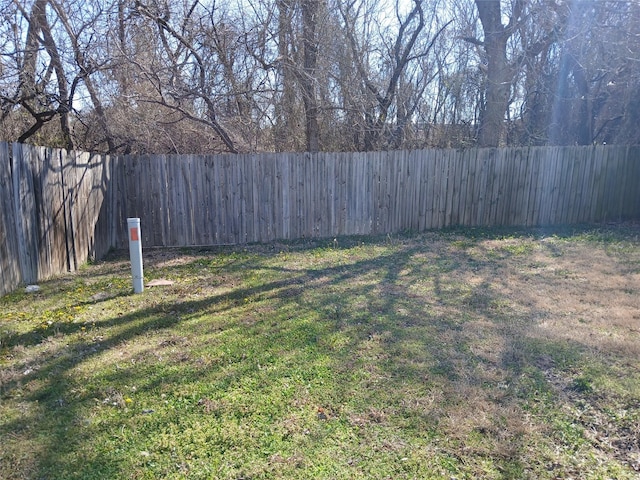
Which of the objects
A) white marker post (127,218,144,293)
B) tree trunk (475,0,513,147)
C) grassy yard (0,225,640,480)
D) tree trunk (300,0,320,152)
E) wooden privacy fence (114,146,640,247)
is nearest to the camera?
grassy yard (0,225,640,480)

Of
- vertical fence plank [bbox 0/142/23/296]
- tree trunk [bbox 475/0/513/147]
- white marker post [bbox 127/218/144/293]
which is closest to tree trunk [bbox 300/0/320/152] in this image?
tree trunk [bbox 475/0/513/147]

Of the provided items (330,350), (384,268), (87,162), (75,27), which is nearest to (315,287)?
(384,268)

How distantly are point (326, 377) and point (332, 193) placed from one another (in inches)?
224

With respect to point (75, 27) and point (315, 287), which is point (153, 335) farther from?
point (75, 27)

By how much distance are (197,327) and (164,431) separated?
1.59 metres

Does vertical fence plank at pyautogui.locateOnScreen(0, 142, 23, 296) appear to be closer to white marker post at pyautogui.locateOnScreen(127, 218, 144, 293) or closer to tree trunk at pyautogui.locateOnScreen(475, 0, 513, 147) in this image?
white marker post at pyautogui.locateOnScreen(127, 218, 144, 293)

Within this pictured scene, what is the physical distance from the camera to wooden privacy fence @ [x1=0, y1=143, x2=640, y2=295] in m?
7.54

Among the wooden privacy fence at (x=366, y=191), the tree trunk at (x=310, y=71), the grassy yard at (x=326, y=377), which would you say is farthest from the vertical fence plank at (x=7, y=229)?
the tree trunk at (x=310, y=71)

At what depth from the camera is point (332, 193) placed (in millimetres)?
8375

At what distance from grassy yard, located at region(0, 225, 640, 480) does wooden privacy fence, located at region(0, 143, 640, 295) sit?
2311 millimetres

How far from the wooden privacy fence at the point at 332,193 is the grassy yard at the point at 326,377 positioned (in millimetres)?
2311

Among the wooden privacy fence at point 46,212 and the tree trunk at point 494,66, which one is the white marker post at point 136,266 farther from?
the tree trunk at point 494,66

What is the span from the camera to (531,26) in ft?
36.7

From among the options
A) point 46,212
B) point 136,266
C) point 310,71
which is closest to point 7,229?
point 46,212
